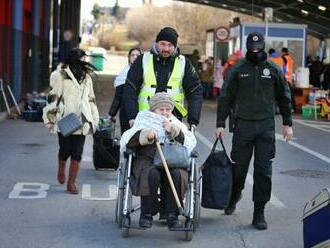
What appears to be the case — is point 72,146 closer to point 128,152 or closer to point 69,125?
point 69,125

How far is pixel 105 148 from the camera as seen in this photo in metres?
10.6

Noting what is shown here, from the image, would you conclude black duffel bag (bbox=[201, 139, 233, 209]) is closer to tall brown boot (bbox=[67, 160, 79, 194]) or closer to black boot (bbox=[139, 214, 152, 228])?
black boot (bbox=[139, 214, 152, 228])

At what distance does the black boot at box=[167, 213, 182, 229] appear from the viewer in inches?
267

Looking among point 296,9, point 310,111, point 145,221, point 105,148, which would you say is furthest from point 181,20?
point 145,221

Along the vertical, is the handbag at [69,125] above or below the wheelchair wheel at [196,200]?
above

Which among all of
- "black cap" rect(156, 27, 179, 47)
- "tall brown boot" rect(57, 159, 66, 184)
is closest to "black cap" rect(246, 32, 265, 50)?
"black cap" rect(156, 27, 179, 47)

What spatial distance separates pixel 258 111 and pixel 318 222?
1.85 m

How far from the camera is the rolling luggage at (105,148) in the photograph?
1051 centimetres

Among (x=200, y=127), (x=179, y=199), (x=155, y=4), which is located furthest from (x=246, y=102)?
(x=155, y=4)

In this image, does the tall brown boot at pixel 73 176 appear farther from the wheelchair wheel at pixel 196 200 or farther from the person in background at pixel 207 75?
the person in background at pixel 207 75

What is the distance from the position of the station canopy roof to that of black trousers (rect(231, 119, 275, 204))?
31517mm

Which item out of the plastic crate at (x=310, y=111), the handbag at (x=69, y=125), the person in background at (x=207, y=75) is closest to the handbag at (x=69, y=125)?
the handbag at (x=69, y=125)

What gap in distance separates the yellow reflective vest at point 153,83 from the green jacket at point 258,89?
0.52m

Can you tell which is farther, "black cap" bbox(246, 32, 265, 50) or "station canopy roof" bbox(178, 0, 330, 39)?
"station canopy roof" bbox(178, 0, 330, 39)
